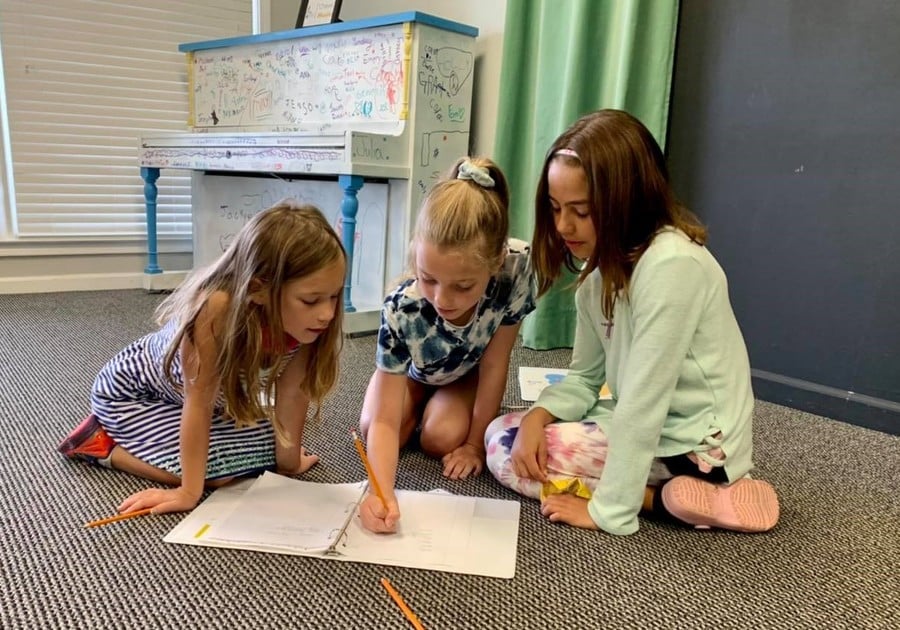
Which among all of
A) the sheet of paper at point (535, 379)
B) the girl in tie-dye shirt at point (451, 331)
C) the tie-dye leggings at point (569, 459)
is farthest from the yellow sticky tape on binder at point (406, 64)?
the tie-dye leggings at point (569, 459)

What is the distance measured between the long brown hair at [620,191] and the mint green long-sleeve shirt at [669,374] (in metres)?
0.02

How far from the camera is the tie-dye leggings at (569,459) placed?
3.33ft

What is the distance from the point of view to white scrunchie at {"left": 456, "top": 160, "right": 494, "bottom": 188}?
0.96 metres

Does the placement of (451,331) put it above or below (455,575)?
above

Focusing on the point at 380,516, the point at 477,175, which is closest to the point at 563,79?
the point at 477,175

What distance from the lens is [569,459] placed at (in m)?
1.02

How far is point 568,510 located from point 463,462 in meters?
0.22

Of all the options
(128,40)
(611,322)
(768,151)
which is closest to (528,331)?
(768,151)

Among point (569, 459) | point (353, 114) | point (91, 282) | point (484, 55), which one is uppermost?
point (484, 55)

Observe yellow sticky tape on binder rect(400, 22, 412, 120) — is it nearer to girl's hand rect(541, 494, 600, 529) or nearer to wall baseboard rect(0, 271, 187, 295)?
wall baseboard rect(0, 271, 187, 295)

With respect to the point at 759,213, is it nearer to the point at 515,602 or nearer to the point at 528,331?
the point at 528,331

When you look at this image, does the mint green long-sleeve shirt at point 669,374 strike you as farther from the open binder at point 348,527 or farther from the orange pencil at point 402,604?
the orange pencil at point 402,604

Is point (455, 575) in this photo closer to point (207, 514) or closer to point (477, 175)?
point (207, 514)

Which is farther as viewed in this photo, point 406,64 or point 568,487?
point 406,64
